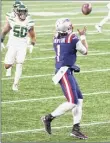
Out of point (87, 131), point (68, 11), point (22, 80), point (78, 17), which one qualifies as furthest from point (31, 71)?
point (68, 11)

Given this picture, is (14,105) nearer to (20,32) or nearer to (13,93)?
(13,93)

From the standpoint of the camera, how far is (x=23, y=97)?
1177 cm

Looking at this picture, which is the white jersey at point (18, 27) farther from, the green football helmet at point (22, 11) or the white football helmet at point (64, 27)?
the white football helmet at point (64, 27)

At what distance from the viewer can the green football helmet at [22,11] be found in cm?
1223

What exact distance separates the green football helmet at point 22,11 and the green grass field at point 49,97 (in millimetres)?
1377

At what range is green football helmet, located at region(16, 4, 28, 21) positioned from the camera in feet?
40.1

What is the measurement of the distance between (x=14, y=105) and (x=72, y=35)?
90.8 inches

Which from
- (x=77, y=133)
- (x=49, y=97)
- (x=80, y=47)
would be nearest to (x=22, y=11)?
(x=49, y=97)

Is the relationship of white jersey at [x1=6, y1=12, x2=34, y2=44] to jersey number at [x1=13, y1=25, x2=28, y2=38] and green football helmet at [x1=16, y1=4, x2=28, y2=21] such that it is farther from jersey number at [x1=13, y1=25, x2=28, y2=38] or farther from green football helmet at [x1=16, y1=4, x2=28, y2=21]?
green football helmet at [x1=16, y1=4, x2=28, y2=21]

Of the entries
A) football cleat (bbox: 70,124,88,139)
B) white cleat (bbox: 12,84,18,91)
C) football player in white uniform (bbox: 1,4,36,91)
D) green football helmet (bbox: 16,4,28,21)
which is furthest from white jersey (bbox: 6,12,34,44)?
football cleat (bbox: 70,124,88,139)

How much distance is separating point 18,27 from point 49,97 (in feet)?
5.54

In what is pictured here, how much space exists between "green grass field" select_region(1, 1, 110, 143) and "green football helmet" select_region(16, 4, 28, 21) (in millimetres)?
1377

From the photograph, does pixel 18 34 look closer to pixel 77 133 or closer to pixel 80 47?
pixel 80 47

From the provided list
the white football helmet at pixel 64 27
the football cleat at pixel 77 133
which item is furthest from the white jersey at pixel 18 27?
the football cleat at pixel 77 133
